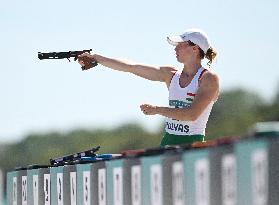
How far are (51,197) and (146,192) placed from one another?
3439 mm

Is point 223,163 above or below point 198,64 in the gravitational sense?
below

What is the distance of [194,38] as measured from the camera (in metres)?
11.3

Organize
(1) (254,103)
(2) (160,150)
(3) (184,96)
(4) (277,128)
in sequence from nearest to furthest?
(4) (277,128)
(2) (160,150)
(3) (184,96)
(1) (254,103)

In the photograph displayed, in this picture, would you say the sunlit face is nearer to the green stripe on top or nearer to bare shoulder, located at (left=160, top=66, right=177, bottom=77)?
the green stripe on top

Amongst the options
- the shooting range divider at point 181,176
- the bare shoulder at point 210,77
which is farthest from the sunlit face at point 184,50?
the shooting range divider at point 181,176

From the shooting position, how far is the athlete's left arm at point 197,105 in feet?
35.0

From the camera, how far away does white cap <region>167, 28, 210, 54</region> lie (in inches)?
443

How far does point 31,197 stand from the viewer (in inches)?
527

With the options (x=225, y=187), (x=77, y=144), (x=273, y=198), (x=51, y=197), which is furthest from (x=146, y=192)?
(x=77, y=144)

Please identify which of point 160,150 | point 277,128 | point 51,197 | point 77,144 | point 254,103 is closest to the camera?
point 277,128

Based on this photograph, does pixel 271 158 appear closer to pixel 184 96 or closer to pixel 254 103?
pixel 184 96

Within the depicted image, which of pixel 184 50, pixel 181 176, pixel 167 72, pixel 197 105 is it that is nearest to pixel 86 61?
pixel 167 72

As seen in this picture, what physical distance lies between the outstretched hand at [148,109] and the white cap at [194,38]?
2.39ft

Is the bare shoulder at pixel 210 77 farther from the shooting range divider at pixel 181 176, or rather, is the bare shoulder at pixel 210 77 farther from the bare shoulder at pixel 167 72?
the shooting range divider at pixel 181 176
